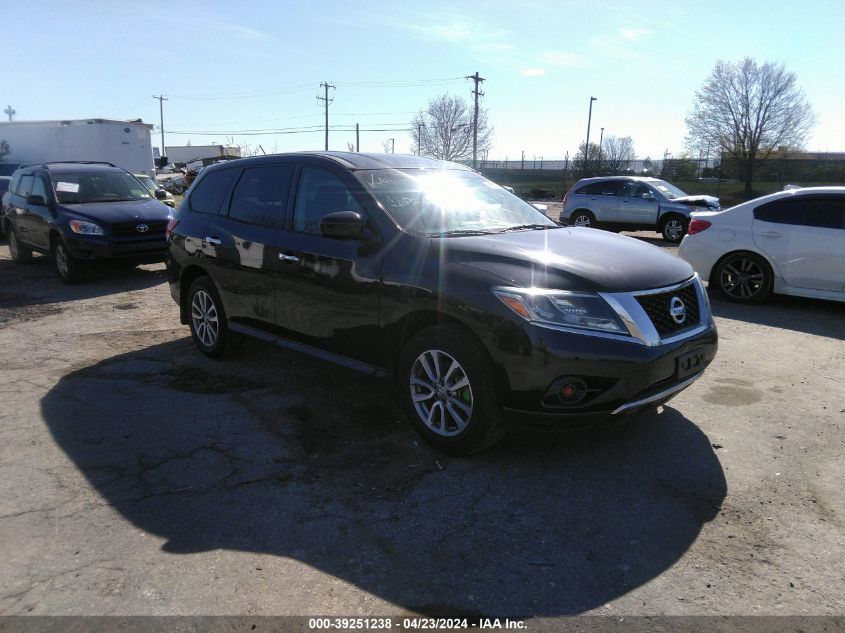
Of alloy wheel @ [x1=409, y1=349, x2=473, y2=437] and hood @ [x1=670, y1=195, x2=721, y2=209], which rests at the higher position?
hood @ [x1=670, y1=195, x2=721, y2=209]

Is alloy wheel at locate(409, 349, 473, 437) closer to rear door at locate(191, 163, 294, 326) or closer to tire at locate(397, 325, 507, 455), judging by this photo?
tire at locate(397, 325, 507, 455)

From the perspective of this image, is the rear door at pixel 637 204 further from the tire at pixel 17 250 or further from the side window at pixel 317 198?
the tire at pixel 17 250

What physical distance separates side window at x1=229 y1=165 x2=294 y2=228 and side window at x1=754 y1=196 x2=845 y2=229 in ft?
20.6

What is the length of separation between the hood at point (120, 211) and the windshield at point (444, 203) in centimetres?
654

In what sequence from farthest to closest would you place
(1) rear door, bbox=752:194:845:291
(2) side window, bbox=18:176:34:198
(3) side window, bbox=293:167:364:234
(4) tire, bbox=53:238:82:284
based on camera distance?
(2) side window, bbox=18:176:34:198
(4) tire, bbox=53:238:82:284
(1) rear door, bbox=752:194:845:291
(3) side window, bbox=293:167:364:234

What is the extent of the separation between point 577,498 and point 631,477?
0.43 meters

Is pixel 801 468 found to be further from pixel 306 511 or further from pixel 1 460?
pixel 1 460

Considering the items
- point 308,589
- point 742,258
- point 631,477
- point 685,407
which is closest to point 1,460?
point 308,589

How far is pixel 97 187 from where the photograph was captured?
1053 cm

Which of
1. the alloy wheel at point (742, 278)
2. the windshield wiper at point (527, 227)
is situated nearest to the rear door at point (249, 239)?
the windshield wiper at point (527, 227)

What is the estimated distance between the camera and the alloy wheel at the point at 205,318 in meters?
5.74

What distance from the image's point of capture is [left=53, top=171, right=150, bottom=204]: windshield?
10172 millimetres

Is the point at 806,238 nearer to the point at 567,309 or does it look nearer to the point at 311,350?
the point at 567,309

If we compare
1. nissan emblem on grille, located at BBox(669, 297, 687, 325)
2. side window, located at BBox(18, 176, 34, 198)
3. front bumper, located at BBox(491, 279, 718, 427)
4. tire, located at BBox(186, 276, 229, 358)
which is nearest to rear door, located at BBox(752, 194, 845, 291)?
nissan emblem on grille, located at BBox(669, 297, 687, 325)
